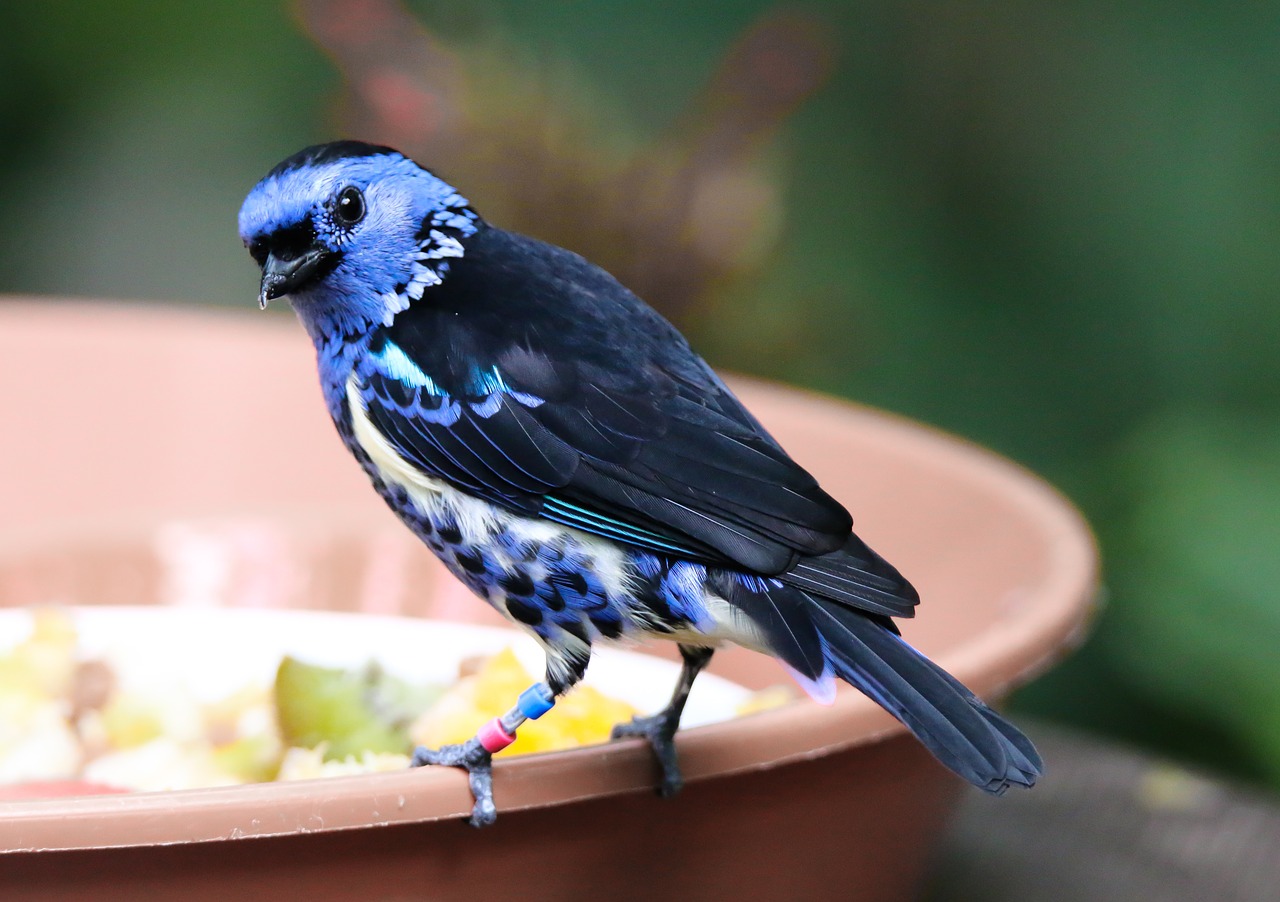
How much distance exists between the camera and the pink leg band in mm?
1171

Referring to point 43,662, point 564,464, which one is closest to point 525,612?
point 564,464

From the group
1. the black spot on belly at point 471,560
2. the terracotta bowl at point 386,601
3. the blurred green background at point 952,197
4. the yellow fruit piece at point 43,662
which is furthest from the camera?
the blurred green background at point 952,197

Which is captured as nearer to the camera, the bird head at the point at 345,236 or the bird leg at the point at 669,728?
the bird leg at the point at 669,728

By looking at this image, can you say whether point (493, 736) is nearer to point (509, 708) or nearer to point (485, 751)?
point (485, 751)

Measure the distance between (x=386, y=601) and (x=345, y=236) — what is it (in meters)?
0.89

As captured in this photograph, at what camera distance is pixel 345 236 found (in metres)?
1.32

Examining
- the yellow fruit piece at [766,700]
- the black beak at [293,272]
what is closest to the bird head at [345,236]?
the black beak at [293,272]

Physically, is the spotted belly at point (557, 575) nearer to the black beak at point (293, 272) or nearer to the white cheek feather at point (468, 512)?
the white cheek feather at point (468, 512)

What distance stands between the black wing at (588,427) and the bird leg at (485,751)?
0.57 ft

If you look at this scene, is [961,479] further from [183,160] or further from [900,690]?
[183,160]

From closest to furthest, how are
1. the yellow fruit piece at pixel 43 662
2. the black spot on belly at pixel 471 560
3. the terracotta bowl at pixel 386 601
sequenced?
the terracotta bowl at pixel 386 601 → the black spot on belly at pixel 471 560 → the yellow fruit piece at pixel 43 662

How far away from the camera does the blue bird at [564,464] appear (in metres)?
1.14

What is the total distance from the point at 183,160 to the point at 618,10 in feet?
4.30

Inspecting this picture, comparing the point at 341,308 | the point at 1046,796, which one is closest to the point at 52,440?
the point at 341,308
